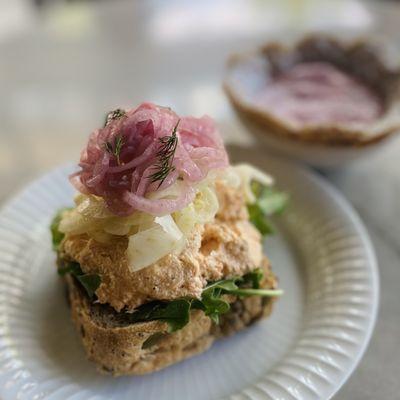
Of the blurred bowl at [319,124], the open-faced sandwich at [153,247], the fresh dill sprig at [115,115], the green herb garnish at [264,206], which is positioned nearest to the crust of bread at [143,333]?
the open-faced sandwich at [153,247]

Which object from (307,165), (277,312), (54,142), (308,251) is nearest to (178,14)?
(54,142)

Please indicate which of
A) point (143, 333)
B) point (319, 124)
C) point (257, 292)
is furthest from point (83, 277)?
point (319, 124)

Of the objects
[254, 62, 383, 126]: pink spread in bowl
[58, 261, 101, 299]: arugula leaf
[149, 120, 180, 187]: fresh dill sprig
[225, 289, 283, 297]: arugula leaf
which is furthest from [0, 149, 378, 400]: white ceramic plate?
[149, 120, 180, 187]: fresh dill sprig

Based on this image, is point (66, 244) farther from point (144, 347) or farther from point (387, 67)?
point (387, 67)

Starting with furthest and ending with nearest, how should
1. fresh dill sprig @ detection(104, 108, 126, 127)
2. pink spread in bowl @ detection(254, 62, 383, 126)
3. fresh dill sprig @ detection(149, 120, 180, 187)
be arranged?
pink spread in bowl @ detection(254, 62, 383, 126) → fresh dill sprig @ detection(104, 108, 126, 127) → fresh dill sprig @ detection(149, 120, 180, 187)

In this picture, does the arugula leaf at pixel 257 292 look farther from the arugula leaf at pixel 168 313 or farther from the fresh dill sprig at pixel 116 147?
the fresh dill sprig at pixel 116 147

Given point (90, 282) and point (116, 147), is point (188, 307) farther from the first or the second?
point (116, 147)

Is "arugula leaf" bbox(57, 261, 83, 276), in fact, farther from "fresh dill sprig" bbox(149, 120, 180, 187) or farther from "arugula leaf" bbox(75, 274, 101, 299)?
"fresh dill sprig" bbox(149, 120, 180, 187)
